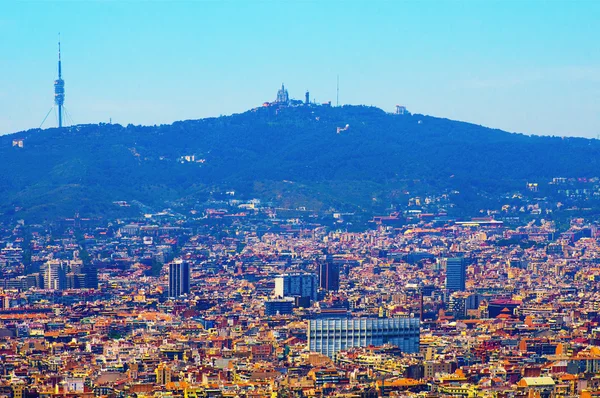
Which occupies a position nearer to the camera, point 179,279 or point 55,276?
point 179,279

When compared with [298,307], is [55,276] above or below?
above

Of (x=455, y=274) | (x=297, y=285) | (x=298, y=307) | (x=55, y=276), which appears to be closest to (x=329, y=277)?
(x=455, y=274)

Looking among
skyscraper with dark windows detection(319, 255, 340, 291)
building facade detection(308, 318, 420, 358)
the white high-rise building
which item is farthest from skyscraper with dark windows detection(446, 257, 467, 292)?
building facade detection(308, 318, 420, 358)

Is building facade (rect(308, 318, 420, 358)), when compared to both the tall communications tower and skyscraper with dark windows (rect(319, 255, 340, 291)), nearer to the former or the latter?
skyscraper with dark windows (rect(319, 255, 340, 291))

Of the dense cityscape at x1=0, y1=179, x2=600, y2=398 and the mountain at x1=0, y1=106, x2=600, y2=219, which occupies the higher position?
the mountain at x1=0, y1=106, x2=600, y2=219

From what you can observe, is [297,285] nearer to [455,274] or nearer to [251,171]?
[455,274]

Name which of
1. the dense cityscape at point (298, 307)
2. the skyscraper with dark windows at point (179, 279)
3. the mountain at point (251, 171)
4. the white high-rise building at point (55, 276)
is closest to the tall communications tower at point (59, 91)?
the mountain at point (251, 171)

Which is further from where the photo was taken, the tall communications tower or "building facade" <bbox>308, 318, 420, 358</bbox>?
the tall communications tower

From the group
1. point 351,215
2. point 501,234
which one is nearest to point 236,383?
point 501,234
